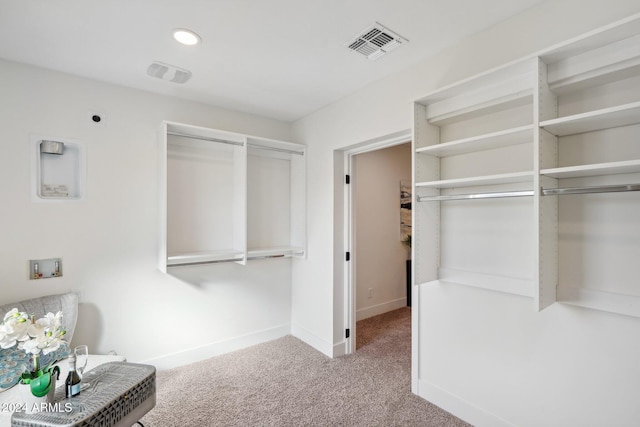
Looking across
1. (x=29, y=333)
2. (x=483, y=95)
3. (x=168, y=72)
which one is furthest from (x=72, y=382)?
(x=483, y=95)

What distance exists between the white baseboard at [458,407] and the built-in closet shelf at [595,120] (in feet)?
5.77

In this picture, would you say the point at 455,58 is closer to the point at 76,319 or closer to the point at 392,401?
the point at 392,401

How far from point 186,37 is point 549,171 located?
2.25 meters

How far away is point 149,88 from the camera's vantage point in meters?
2.76

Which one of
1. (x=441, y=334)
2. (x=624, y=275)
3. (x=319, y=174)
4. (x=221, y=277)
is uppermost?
(x=319, y=174)

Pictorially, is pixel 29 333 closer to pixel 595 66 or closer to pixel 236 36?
pixel 236 36

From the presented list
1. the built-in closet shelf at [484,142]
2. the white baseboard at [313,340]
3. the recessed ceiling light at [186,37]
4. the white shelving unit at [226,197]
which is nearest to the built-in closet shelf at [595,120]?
the built-in closet shelf at [484,142]

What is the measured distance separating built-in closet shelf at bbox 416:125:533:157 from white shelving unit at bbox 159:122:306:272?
69.3 inches

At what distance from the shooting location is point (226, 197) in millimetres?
3268

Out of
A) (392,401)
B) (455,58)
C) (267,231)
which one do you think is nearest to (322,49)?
(455,58)

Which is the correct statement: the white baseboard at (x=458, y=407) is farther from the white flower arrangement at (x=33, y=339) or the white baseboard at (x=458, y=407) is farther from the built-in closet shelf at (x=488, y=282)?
the white flower arrangement at (x=33, y=339)

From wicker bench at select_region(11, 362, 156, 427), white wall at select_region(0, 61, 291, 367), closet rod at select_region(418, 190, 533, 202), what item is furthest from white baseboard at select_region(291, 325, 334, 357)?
closet rod at select_region(418, 190, 533, 202)

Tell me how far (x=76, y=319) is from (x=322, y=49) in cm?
278

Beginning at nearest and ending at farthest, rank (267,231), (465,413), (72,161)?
(465,413) → (72,161) → (267,231)
